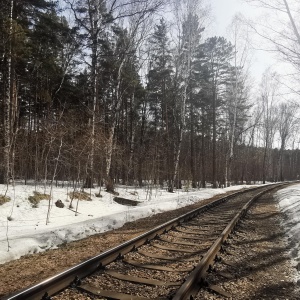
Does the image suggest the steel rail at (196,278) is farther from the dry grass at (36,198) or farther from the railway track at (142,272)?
the dry grass at (36,198)

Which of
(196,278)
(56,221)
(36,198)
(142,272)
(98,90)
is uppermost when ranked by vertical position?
(98,90)

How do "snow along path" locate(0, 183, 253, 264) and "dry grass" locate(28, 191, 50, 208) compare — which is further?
"dry grass" locate(28, 191, 50, 208)

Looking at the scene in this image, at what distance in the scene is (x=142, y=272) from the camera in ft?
15.3

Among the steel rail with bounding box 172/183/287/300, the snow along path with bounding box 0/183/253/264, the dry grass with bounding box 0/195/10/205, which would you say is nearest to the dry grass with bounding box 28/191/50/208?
the snow along path with bounding box 0/183/253/264

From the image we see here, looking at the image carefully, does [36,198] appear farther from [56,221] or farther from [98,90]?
[98,90]

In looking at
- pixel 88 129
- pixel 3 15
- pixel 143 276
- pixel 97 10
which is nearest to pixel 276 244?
pixel 143 276

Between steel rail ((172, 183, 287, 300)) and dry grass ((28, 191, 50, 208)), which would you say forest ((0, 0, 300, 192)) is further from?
steel rail ((172, 183, 287, 300))

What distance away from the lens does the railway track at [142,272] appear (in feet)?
12.2

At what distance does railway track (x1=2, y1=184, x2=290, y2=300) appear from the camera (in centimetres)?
371

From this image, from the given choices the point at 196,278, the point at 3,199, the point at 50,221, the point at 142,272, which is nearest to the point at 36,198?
the point at 3,199

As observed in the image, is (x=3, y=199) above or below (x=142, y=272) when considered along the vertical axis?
above

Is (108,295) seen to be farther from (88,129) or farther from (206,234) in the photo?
(88,129)

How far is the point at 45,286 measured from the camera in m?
3.64

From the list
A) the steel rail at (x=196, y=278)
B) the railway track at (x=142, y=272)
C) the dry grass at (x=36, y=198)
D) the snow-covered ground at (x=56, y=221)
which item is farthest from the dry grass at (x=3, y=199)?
the steel rail at (x=196, y=278)
